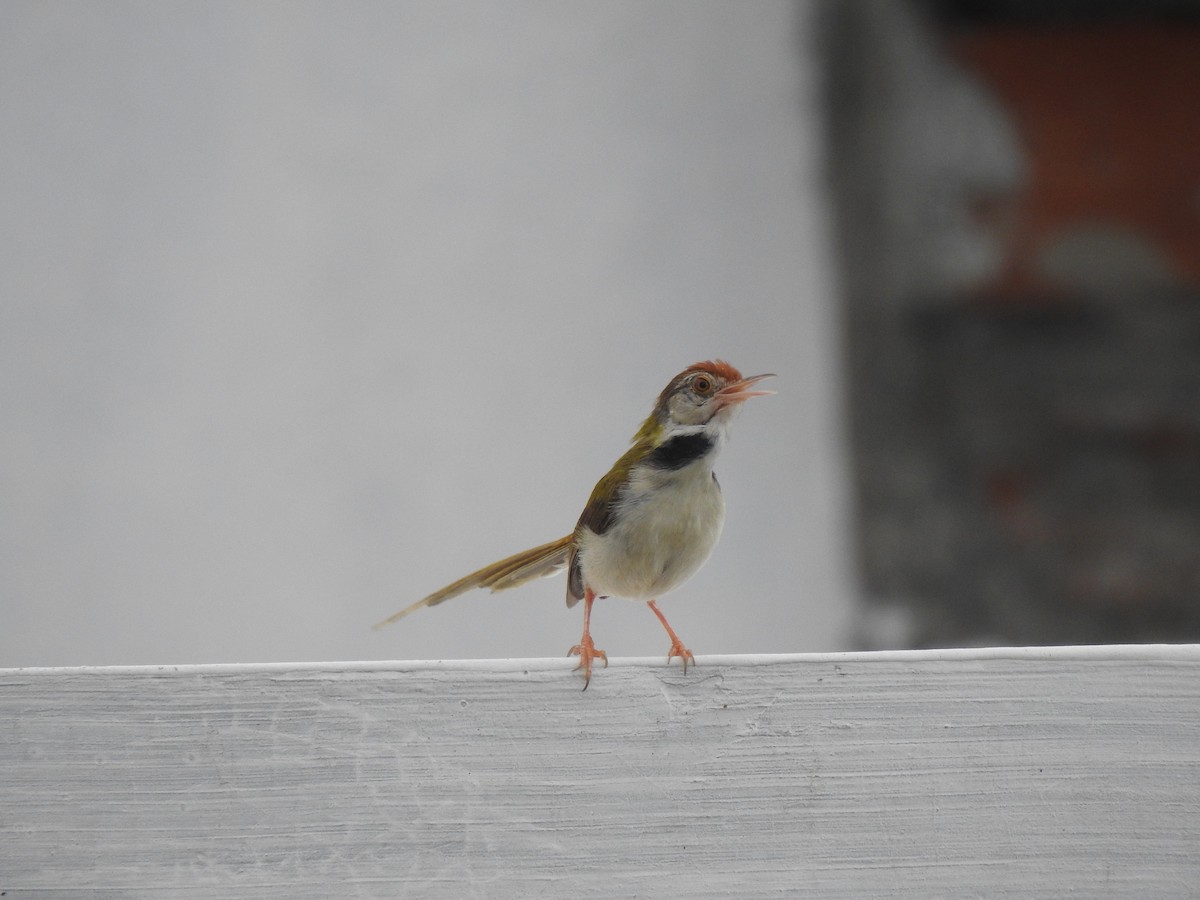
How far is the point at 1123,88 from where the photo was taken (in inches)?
75.6

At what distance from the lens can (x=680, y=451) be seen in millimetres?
1206

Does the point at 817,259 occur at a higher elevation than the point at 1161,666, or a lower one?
higher

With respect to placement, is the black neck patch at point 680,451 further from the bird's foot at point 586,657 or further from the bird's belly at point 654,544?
the bird's foot at point 586,657

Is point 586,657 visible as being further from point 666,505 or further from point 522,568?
point 522,568

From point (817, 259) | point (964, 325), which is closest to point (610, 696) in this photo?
point (964, 325)

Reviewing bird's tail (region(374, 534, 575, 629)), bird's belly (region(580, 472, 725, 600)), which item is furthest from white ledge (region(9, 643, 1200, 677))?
bird's tail (region(374, 534, 575, 629))

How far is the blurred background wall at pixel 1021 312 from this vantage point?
6.28ft

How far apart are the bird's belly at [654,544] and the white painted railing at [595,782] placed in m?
0.27

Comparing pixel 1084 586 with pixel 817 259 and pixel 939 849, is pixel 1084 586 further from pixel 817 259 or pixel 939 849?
pixel 939 849

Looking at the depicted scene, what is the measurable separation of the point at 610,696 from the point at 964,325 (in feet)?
4.80

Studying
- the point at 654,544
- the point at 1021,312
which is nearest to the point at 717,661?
the point at 654,544

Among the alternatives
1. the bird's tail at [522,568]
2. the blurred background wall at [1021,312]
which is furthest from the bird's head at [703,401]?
the blurred background wall at [1021,312]

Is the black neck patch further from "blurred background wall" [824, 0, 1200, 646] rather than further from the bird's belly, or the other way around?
"blurred background wall" [824, 0, 1200, 646]

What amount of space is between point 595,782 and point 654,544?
1.07 feet
